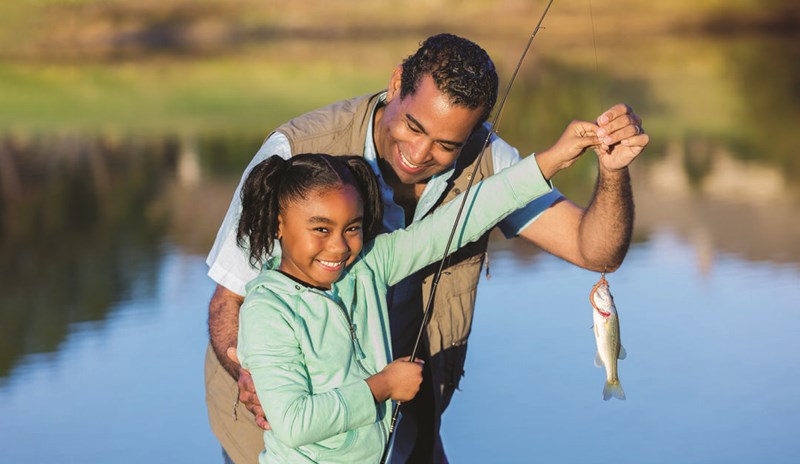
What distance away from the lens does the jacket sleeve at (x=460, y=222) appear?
3111 millimetres

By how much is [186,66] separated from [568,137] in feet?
60.5

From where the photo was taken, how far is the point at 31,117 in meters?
17.2

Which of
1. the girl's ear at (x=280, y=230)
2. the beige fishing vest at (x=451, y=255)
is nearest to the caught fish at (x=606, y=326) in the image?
the beige fishing vest at (x=451, y=255)

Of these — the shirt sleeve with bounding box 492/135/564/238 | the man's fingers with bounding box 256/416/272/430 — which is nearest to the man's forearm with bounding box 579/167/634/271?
the shirt sleeve with bounding box 492/135/564/238

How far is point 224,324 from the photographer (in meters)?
3.27

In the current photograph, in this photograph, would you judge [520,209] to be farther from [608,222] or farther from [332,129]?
[332,129]

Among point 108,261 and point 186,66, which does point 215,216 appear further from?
point 186,66

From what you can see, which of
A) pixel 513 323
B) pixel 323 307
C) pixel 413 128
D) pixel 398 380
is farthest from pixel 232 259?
pixel 513 323

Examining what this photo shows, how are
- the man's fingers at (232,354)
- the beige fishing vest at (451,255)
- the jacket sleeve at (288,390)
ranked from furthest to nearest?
1. the beige fishing vest at (451,255)
2. the man's fingers at (232,354)
3. the jacket sleeve at (288,390)

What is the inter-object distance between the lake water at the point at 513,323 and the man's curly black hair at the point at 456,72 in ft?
6.90

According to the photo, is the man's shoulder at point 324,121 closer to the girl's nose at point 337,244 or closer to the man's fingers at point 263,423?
the girl's nose at point 337,244

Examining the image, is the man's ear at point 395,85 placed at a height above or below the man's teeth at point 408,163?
above

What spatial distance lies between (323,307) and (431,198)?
0.71 m

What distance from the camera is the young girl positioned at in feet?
9.02
